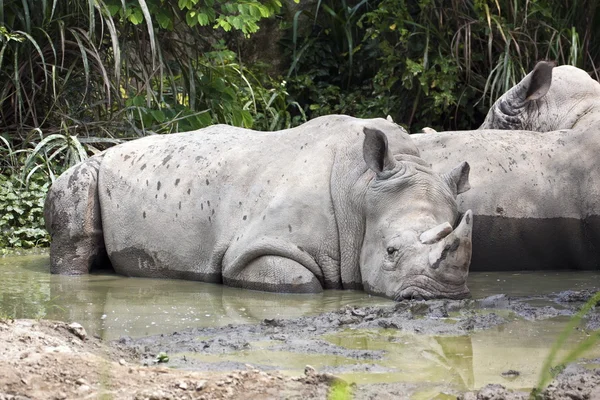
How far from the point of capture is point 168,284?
7.20 m

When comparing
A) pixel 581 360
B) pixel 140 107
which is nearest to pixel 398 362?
pixel 581 360

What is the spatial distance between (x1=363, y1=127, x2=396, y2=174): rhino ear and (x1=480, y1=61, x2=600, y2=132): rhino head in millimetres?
2596

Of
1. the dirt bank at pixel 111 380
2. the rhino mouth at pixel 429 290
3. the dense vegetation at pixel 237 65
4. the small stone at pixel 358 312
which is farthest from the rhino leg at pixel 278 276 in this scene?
the dense vegetation at pixel 237 65

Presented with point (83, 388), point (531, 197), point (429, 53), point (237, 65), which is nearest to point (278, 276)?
point (531, 197)

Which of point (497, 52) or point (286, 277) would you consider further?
point (497, 52)

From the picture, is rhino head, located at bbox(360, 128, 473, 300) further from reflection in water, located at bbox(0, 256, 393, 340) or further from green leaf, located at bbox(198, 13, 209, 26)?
green leaf, located at bbox(198, 13, 209, 26)

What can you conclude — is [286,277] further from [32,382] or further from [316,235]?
[32,382]

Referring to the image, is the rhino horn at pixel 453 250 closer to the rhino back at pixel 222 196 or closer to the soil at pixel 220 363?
the soil at pixel 220 363

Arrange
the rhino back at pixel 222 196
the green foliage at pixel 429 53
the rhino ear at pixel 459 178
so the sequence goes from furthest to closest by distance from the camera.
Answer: the green foliage at pixel 429 53 < the rhino ear at pixel 459 178 < the rhino back at pixel 222 196

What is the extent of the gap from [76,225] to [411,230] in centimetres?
262

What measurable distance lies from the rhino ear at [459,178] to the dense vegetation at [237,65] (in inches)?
150

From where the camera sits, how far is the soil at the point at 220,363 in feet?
12.0

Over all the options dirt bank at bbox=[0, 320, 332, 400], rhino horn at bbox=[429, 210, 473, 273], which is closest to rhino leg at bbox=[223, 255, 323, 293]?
rhino horn at bbox=[429, 210, 473, 273]

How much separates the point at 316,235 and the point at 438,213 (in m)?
0.75
